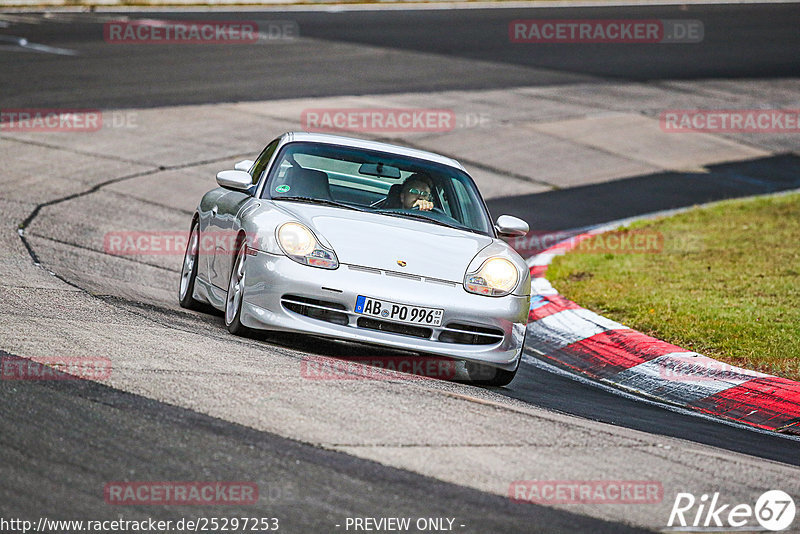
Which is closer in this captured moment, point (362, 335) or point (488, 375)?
point (362, 335)

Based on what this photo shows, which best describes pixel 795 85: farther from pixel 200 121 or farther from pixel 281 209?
pixel 281 209

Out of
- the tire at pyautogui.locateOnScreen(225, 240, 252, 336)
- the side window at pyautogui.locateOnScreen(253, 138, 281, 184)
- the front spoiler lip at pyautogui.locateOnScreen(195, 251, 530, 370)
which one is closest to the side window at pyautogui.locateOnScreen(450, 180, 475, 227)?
the front spoiler lip at pyautogui.locateOnScreen(195, 251, 530, 370)

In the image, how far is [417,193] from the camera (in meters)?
8.27

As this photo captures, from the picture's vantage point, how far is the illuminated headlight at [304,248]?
7.07 m

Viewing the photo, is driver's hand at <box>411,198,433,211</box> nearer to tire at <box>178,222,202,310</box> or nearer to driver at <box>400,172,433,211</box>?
driver at <box>400,172,433,211</box>

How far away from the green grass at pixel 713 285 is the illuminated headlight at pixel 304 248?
10.9 feet

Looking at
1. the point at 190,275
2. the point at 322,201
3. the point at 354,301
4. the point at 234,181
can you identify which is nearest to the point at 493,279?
the point at 354,301

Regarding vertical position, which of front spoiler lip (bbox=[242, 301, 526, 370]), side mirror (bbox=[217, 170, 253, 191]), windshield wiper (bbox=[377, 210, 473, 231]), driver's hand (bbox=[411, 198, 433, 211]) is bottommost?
front spoiler lip (bbox=[242, 301, 526, 370])

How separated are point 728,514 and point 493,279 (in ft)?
9.02

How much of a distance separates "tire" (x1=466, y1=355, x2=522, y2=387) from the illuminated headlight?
4.08ft

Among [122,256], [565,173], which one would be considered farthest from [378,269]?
[565,173]

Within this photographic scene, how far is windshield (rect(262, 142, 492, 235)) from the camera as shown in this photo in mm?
8062

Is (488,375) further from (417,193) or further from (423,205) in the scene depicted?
(417,193)

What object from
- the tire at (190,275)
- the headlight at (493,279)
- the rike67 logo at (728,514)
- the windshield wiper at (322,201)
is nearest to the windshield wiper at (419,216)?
the windshield wiper at (322,201)
